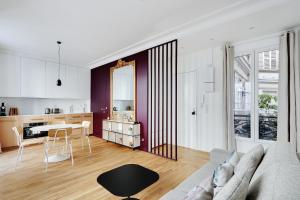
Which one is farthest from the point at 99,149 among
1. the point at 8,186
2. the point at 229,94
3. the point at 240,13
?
the point at 240,13

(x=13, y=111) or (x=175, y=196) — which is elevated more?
(x=13, y=111)

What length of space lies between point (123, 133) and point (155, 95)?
1.39m

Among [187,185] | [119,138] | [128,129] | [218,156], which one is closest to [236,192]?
[187,185]

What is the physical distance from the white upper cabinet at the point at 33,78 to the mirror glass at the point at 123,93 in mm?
2284

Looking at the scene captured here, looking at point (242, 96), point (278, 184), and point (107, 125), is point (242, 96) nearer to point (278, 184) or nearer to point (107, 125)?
point (278, 184)

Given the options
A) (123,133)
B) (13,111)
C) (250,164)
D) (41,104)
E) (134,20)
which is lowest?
(123,133)

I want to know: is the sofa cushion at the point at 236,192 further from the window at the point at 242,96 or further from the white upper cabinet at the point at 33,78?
the white upper cabinet at the point at 33,78

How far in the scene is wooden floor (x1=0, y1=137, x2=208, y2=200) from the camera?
2.15 metres

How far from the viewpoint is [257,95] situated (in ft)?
10.7

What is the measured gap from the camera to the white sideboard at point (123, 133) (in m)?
3.97

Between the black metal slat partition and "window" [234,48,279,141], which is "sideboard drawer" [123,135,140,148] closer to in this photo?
the black metal slat partition

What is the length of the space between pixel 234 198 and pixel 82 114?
5679mm

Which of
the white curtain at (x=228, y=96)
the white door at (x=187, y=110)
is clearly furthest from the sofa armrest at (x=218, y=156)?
the white door at (x=187, y=110)

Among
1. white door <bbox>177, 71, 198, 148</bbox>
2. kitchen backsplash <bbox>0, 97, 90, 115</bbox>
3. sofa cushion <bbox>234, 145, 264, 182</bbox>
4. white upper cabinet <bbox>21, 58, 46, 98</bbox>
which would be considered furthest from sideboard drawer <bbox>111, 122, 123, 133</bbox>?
sofa cushion <bbox>234, 145, 264, 182</bbox>
